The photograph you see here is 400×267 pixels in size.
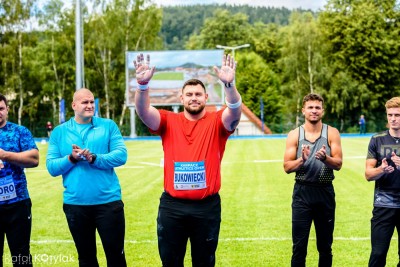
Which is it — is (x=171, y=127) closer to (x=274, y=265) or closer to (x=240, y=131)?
(x=274, y=265)

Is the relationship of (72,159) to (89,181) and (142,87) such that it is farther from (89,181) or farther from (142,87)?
(142,87)

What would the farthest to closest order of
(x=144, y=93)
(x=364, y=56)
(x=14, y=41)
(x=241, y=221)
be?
(x=364, y=56) < (x=14, y=41) < (x=241, y=221) < (x=144, y=93)

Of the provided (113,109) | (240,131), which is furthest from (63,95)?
(240,131)

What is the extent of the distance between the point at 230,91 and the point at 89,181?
5.44ft

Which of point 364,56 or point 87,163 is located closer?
point 87,163

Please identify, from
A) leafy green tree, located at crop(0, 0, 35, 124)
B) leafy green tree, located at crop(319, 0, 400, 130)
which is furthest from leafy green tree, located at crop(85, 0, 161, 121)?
leafy green tree, located at crop(319, 0, 400, 130)

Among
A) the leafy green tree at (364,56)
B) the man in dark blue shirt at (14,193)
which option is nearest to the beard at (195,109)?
the man in dark blue shirt at (14,193)

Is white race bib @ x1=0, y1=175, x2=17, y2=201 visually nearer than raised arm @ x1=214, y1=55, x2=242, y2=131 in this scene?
No

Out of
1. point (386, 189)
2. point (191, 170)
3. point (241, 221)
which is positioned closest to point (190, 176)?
point (191, 170)

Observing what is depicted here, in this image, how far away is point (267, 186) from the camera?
1456cm

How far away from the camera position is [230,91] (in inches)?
186

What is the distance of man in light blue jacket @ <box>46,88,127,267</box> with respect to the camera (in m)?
5.36

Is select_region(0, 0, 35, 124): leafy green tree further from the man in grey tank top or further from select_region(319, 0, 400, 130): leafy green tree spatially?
the man in grey tank top

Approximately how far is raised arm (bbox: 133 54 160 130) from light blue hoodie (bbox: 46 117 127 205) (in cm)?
65
